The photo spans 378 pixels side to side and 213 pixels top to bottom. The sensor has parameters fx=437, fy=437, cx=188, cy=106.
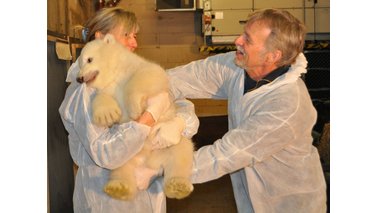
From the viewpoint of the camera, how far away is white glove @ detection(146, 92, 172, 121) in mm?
1053

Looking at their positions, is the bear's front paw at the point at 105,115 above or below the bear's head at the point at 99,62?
below

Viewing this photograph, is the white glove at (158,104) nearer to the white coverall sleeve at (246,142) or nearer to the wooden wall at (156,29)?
the white coverall sleeve at (246,142)

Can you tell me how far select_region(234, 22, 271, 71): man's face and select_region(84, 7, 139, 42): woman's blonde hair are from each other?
1.02 feet

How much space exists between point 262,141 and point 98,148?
0.43 meters

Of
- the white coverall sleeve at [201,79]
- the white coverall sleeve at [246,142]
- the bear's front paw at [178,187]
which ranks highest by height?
the white coverall sleeve at [201,79]

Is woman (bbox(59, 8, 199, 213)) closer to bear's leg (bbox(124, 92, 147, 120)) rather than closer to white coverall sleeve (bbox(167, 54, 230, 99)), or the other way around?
bear's leg (bbox(124, 92, 147, 120))

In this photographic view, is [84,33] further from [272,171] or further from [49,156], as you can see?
[272,171]

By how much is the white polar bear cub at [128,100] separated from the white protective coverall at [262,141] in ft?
0.25

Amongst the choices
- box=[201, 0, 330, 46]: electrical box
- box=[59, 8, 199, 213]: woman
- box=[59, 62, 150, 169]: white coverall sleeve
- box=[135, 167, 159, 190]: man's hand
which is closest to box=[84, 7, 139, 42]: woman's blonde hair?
box=[59, 8, 199, 213]: woman

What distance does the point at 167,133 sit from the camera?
1109 mm

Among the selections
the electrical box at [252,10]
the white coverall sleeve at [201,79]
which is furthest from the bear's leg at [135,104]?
the electrical box at [252,10]

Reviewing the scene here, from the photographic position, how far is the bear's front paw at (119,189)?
1.03 meters
